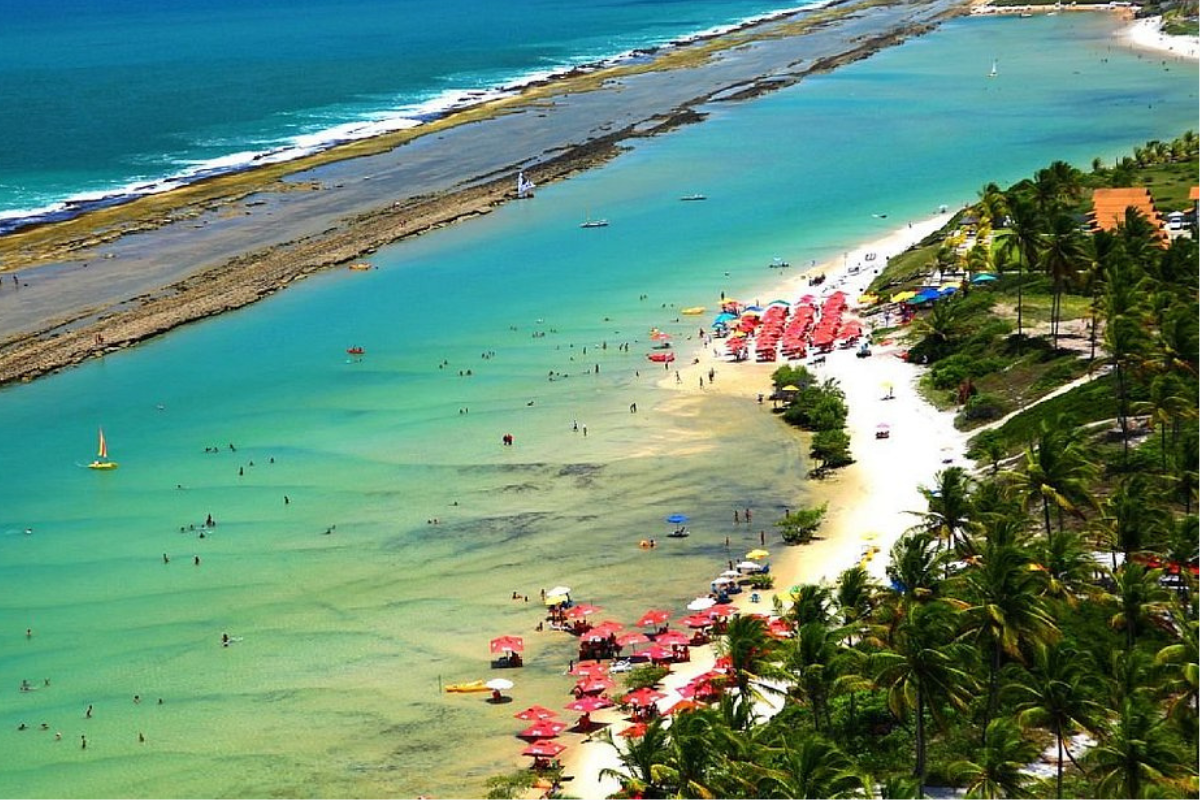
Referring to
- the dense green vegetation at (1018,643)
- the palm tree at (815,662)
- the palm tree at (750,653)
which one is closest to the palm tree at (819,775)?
the dense green vegetation at (1018,643)

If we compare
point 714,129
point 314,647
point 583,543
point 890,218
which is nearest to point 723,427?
point 583,543

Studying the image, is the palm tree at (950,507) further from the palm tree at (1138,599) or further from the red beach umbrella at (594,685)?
the red beach umbrella at (594,685)

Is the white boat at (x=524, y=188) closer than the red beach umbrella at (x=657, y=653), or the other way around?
the red beach umbrella at (x=657, y=653)

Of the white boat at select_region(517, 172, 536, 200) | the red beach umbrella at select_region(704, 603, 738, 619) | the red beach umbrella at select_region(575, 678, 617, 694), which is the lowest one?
the red beach umbrella at select_region(575, 678, 617, 694)

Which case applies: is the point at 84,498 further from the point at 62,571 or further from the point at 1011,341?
the point at 1011,341

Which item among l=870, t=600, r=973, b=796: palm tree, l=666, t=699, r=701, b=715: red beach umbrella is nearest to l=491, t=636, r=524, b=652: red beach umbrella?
l=666, t=699, r=701, b=715: red beach umbrella

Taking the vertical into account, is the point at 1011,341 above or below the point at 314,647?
above

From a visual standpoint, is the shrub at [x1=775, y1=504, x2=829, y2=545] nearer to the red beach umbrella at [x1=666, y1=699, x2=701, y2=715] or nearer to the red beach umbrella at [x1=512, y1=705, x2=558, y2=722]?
the red beach umbrella at [x1=666, y1=699, x2=701, y2=715]
